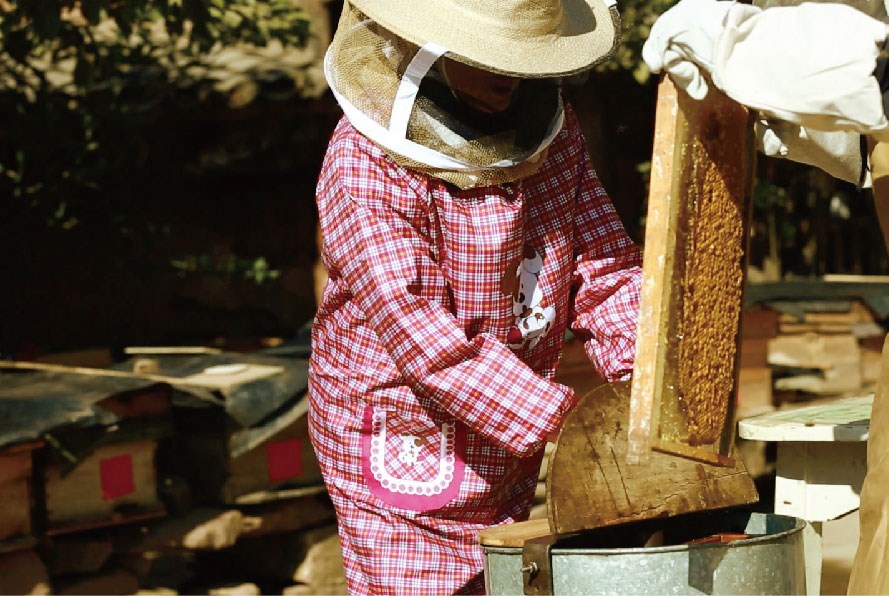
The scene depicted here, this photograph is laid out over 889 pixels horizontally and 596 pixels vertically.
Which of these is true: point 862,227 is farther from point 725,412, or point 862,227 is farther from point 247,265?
point 725,412

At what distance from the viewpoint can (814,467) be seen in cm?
308

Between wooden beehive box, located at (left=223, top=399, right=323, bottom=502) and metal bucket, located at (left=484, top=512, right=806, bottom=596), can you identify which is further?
wooden beehive box, located at (left=223, top=399, right=323, bottom=502)

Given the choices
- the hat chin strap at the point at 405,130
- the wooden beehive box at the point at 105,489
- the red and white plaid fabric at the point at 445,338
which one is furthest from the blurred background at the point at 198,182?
the hat chin strap at the point at 405,130

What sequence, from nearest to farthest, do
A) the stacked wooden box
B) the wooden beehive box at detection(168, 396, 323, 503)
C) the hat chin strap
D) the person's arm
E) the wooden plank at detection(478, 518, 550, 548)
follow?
the person's arm, the wooden plank at detection(478, 518, 550, 548), the hat chin strap, the stacked wooden box, the wooden beehive box at detection(168, 396, 323, 503)

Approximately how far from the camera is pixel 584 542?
8.35 feet

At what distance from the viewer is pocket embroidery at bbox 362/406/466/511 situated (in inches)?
111

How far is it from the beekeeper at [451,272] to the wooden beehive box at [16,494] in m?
1.69

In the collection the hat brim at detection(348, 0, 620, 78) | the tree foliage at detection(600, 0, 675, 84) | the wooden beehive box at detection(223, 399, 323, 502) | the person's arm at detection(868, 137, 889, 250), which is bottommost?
the wooden beehive box at detection(223, 399, 323, 502)

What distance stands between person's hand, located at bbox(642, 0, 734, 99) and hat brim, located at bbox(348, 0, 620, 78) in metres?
0.49

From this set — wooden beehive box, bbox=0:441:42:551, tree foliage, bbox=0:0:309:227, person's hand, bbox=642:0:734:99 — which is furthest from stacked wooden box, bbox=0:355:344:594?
person's hand, bbox=642:0:734:99

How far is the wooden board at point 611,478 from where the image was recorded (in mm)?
2311

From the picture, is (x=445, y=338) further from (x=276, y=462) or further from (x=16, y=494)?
(x=276, y=462)

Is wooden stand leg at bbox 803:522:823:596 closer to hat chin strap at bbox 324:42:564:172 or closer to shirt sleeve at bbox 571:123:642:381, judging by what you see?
shirt sleeve at bbox 571:123:642:381

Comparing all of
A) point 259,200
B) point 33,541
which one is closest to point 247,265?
point 259,200
